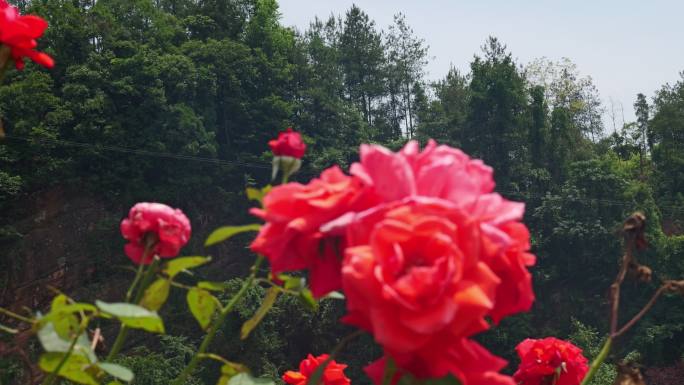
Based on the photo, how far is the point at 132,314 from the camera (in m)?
0.47

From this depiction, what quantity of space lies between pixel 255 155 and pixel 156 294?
72.8 feet

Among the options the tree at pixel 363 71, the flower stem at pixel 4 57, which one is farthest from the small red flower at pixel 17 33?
the tree at pixel 363 71

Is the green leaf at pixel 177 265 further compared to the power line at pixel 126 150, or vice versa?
the power line at pixel 126 150

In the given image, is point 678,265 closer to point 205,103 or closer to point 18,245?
point 205,103

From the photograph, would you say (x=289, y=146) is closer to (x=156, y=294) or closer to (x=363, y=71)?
(x=156, y=294)

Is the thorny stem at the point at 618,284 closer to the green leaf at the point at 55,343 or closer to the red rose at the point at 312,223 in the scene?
the red rose at the point at 312,223

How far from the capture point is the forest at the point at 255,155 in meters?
17.1

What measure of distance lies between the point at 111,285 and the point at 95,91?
16.2 ft

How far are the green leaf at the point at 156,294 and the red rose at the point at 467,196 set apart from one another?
25 centimetres

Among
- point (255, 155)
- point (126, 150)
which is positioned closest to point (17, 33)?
point (126, 150)

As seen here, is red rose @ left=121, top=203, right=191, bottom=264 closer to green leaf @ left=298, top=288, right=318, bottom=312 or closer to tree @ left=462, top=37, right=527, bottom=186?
green leaf @ left=298, top=288, right=318, bottom=312

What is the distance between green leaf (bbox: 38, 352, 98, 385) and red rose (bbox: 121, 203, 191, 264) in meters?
0.17

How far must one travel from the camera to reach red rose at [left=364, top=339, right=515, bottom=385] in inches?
15.0

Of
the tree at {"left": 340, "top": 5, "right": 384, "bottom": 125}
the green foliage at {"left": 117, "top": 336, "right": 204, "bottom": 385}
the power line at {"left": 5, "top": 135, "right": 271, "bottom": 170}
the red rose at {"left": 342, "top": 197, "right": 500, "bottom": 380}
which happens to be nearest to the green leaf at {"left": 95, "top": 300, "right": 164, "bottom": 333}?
the red rose at {"left": 342, "top": 197, "right": 500, "bottom": 380}
